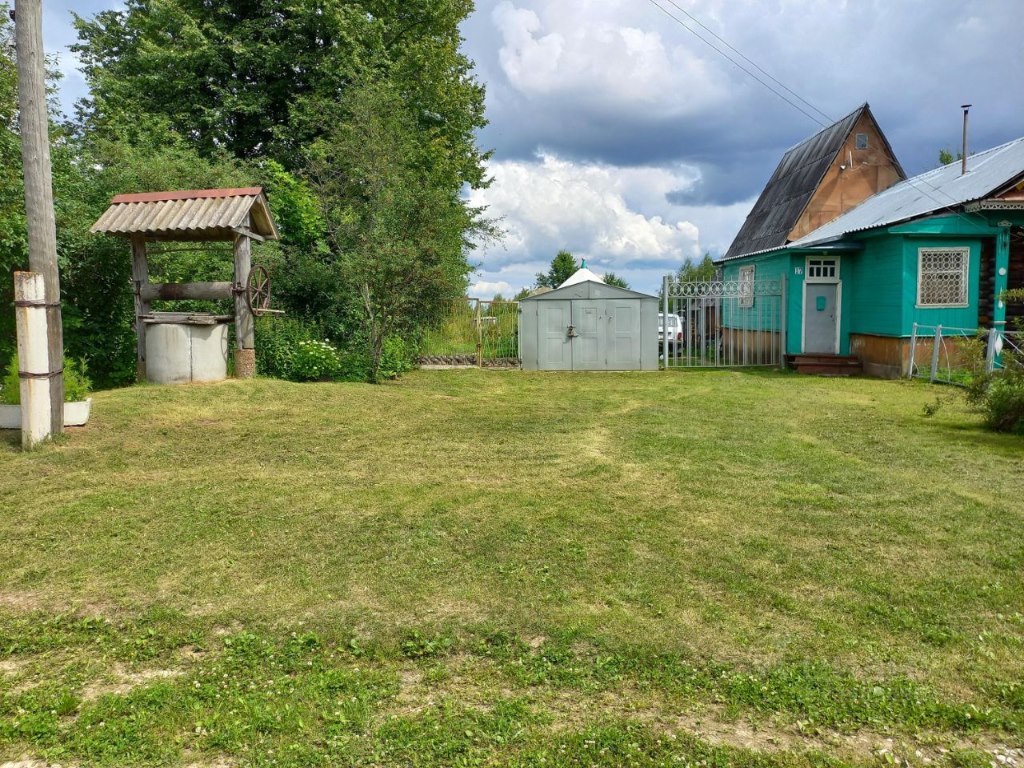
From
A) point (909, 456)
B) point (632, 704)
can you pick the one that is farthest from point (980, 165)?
point (632, 704)

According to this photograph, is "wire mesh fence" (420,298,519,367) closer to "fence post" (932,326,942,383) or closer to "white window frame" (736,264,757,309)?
"white window frame" (736,264,757,309)

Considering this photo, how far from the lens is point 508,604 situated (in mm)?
3910

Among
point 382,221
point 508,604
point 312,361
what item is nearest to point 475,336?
point 382,221

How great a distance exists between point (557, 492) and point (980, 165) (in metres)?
17.4

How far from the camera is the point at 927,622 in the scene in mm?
3707

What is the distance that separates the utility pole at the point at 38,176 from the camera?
293 inches

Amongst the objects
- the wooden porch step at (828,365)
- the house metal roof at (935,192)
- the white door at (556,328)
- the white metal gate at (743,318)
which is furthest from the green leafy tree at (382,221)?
the house metal roof at (935,192)


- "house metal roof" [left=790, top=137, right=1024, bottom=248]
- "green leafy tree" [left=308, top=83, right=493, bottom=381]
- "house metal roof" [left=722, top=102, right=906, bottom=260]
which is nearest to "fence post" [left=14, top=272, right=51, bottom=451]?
"green leafy tree" [left=308, top=83, right=493, bottom=381]

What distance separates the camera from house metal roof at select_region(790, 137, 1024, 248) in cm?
1569

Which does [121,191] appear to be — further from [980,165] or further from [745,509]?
[980,165]

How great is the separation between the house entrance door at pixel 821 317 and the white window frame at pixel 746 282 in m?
1.79

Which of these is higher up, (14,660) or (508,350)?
(508,350)

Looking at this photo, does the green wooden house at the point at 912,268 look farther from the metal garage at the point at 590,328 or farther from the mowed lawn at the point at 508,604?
the mowed lawn at the point at 508,604

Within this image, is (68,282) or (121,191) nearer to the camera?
(68,282)
